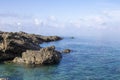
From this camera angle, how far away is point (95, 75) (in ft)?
156

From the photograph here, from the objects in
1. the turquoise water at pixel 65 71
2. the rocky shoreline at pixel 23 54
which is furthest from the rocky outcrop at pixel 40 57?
the turquoise water at pixel 65 71

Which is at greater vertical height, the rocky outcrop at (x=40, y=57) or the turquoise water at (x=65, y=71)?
the rocky outcrop at (x=40, y=57)

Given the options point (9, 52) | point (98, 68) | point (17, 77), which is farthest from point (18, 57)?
point (98, 68)

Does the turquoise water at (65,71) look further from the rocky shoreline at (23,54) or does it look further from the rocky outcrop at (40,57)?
the rocky shoreline at (23,54)

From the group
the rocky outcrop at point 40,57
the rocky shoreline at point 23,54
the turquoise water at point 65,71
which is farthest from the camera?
the rocky shoreline at point 23,54

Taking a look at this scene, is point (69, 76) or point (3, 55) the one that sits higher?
point (3, 55)

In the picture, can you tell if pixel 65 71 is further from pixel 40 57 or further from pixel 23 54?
pixel 23 54

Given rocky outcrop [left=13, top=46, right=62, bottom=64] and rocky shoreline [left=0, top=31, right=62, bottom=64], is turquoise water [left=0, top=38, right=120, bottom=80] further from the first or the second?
rocky shoreline [left=0, top=31, right=62, bottom=64]

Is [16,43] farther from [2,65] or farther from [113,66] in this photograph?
[113,66]

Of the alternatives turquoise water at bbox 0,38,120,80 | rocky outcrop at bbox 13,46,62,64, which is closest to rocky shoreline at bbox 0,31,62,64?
rocky outcrop at bbox 13,46,62,64

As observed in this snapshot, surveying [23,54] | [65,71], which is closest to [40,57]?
[23,54]

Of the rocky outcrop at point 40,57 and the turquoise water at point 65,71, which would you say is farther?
the rocky outcrop at point 40,57

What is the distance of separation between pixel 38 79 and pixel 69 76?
5936mm

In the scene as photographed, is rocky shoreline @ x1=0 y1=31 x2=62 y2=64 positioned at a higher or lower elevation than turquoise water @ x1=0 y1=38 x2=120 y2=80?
higher
